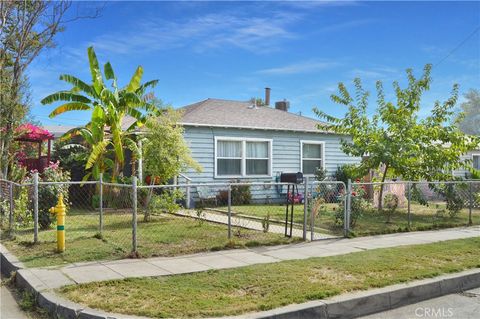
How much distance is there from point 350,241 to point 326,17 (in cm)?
829

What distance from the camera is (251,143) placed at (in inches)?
704

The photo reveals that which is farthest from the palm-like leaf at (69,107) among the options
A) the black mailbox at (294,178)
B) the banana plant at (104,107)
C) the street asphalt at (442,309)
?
the street asphalt at (442,309)

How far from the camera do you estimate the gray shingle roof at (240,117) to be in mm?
17078

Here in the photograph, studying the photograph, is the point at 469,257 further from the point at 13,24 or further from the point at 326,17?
the point at 13,24

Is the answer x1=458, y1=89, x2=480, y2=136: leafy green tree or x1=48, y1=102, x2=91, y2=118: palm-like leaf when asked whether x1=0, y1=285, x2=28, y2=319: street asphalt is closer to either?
x1=48, y1=102, x2=91, y2=118: palm-like leaf

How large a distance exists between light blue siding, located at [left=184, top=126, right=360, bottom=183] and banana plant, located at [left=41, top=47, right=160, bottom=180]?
2.10 metres

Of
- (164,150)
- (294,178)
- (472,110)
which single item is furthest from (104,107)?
(472,110)

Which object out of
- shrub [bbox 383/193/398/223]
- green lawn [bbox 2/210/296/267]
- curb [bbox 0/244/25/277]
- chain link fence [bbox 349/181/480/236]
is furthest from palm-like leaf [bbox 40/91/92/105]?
shrub [bbox 383/193/398/223]

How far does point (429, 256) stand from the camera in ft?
26.1

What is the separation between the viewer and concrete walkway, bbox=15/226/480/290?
6223 mm

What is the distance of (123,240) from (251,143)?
31.7ft

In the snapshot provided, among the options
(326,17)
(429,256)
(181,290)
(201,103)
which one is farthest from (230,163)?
(181,290)

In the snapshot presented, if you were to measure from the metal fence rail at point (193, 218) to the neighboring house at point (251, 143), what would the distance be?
2712mm

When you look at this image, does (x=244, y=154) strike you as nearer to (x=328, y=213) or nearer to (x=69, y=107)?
(x=69, y=107)
